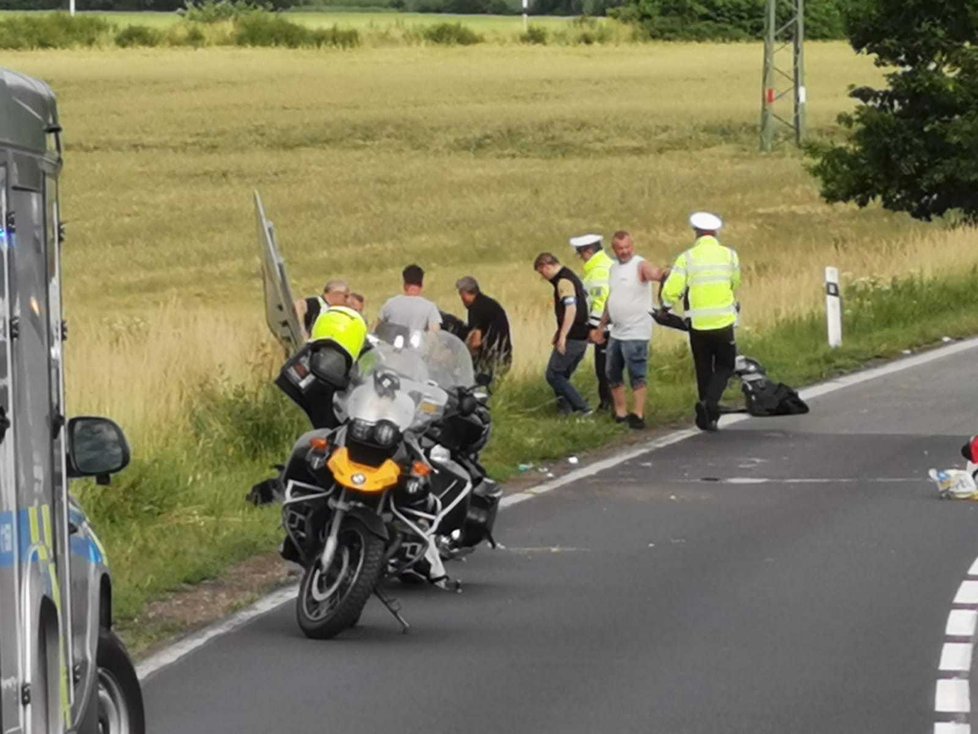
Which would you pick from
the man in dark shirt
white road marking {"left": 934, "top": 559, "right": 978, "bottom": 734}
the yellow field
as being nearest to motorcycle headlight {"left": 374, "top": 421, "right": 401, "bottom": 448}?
white road marking {"left": 934, "top": 559, "right": 978, "bottom": 734}

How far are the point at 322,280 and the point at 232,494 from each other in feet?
95.7

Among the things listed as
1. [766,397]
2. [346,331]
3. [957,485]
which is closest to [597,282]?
[766,397]

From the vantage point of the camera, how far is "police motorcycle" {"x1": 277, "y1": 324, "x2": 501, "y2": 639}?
37.5 ft

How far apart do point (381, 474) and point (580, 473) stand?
21.7ft

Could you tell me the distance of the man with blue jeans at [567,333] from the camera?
834 inches

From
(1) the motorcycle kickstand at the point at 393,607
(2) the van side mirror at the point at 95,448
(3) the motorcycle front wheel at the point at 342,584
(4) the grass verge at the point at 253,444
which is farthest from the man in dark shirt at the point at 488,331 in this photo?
(2) the van side mirror at the point at 95,448

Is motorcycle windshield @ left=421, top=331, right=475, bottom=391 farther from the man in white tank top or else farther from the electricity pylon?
the electricity pylon

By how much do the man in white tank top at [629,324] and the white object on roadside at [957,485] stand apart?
183 inches

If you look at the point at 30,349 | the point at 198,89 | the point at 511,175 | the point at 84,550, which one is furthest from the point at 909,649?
the point at 198,89

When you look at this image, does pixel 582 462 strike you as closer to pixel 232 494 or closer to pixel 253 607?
pixel 232 494

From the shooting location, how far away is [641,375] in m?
20.7

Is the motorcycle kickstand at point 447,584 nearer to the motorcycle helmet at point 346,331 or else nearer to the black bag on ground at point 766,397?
the motorcycle helmet at point 346,331

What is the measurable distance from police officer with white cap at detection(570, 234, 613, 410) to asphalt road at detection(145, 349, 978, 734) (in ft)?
12.5

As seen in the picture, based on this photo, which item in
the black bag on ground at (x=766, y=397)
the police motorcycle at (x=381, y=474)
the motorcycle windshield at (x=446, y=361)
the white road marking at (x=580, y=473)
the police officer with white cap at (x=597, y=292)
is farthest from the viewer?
the police officer with white cap at (x=597, y=292)
